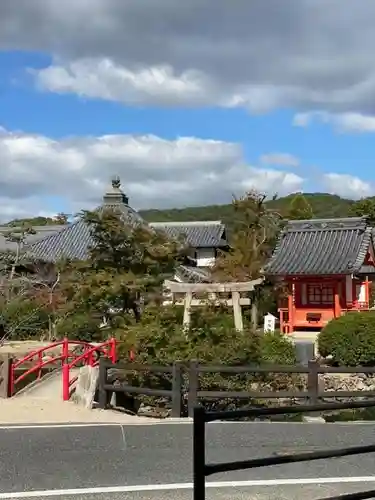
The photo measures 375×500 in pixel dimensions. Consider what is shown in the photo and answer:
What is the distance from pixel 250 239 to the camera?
31719 millimetres

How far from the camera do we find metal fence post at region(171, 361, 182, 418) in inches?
430

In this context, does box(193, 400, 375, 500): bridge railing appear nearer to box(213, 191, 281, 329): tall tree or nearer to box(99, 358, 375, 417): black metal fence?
box(99, 358, 375, 417): black metal fence

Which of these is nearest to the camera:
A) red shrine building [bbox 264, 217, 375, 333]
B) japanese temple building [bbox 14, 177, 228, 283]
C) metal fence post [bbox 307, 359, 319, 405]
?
metal fence post [bbox 307, 359, 319, 405]

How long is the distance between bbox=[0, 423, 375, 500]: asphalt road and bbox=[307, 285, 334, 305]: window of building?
18804 mm

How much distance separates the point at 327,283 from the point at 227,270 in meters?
4.41

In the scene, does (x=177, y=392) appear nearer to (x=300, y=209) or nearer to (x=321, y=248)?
(x=321, y=248)

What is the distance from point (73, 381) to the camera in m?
12.8

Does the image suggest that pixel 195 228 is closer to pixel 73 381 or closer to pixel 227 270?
pixel 227 270

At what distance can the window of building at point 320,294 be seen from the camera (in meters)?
28.2

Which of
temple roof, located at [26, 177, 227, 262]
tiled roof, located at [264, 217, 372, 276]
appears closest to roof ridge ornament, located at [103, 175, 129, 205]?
temple roof, located at [26, 177, 227, 262]

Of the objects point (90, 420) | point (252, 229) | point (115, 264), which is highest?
point (252, 229)

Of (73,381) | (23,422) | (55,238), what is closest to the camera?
(23,422)

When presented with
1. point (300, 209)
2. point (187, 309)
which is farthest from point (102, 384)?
point (300, 209)

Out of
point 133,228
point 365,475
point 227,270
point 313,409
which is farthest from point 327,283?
point 313,409
